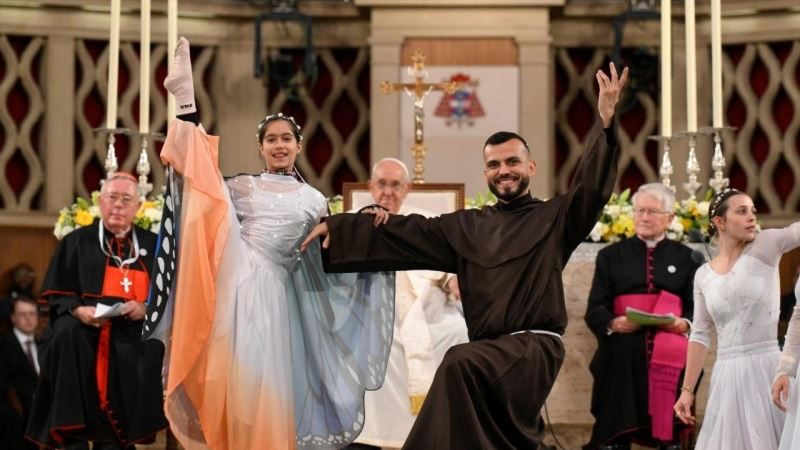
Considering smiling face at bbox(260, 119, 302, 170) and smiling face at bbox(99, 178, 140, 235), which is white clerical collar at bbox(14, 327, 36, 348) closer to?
smiling face at bbox(99, 178, 140, 235)

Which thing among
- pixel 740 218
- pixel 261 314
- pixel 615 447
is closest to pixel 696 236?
pixel 615 447

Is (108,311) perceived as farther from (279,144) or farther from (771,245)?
(771,245)

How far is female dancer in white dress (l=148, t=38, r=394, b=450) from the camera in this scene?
5.57 m

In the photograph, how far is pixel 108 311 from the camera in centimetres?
696

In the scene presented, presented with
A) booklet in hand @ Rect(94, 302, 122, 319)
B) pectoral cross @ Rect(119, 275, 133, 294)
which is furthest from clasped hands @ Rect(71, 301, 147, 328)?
pectoral cross @ Rect(119, 275, 133, 294)

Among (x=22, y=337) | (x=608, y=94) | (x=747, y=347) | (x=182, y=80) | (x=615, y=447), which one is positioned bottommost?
(x=615, y=447)

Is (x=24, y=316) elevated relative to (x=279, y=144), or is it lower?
lower

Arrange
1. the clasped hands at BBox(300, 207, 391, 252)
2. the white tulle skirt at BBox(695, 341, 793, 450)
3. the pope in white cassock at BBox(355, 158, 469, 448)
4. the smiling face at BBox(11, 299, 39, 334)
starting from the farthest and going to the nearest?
the smiling face at BBox(11, 299, 39, 334)
the pope in white cassock at BBox(355, 158, 469, 448)
the white tulle skirt at BBox(695, 341, 793, 450)
the clasped hands at BBox(300, 207, 391, 252)

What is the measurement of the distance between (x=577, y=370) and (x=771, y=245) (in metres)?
1.72

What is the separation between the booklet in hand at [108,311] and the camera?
696 centimetres

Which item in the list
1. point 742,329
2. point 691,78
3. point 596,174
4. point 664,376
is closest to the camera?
point 596,174

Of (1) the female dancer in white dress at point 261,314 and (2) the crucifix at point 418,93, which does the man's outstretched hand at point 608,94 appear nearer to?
(1) the female dancer in white dress at point 261,314

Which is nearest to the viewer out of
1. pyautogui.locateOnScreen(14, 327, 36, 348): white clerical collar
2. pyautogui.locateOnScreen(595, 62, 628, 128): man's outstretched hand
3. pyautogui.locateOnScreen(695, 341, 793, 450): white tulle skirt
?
pyautogui.locateOnScreen(595, 62, 628, 128): man's outstretched hand

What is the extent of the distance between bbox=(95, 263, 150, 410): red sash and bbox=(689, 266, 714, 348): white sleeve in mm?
2602
